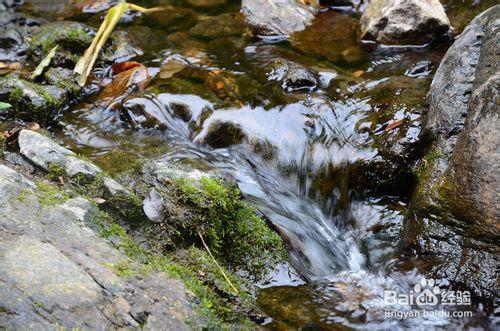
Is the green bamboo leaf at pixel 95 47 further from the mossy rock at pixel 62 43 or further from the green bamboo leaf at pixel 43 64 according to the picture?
the green bamboo leaf at pixel 43 64

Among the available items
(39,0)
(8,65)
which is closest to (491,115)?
(8,65)

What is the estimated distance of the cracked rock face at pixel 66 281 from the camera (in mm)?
2287

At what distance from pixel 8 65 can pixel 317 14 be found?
13.6 ft

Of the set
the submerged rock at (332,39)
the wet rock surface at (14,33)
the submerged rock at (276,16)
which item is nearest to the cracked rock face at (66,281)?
the submerged rock at (332,39)

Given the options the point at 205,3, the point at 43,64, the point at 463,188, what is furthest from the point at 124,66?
the point at 463,188

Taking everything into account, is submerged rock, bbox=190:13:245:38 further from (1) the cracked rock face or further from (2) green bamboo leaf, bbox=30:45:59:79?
(1) the cracked rock face

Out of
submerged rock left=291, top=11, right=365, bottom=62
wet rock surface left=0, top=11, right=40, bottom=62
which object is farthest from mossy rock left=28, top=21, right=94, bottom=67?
submerged rock left=291, top=11, right=365, bottom=62

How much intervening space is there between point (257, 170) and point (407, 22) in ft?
9.17

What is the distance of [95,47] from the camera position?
6094mm

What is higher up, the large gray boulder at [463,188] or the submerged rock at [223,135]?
the large gray boulder at [463,188]

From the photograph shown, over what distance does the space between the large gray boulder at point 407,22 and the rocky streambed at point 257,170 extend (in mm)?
19

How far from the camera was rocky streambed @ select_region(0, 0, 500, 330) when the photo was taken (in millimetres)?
2742

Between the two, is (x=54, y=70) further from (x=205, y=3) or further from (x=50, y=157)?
(x=205, y=3)

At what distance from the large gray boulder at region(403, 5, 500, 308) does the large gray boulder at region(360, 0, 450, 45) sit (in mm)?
1765
